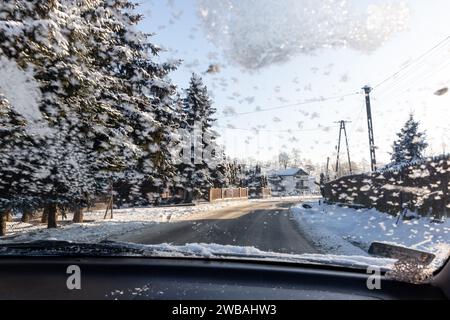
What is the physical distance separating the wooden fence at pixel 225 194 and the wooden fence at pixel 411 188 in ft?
84.2

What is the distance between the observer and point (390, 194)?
19453mm

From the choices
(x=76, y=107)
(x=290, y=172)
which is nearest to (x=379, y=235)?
(x=76, y=107)

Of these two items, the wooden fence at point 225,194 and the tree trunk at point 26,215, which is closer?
the tree trunk at point 26,215

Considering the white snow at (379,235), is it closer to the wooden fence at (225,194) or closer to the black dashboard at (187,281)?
the black dashboard at (187,281)

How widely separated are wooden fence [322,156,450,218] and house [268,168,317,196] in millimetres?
99880

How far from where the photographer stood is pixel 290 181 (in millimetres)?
129125

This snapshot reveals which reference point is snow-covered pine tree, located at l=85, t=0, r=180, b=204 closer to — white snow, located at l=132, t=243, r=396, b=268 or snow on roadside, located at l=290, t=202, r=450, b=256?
snow on roadside, located at l=290, t=202, r=450, b=256

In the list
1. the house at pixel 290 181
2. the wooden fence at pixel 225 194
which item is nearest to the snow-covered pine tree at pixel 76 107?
the wooden fence at pixel 225 194

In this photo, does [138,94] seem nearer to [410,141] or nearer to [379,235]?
[379,235]

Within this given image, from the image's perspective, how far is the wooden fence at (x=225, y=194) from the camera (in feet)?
166

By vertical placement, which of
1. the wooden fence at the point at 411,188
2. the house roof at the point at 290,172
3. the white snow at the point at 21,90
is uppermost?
the house roof at the point at 290,172

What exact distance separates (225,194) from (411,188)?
4173 cm

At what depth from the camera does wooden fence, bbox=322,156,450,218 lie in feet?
45.7

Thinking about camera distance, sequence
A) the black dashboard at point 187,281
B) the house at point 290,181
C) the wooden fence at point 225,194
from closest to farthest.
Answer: the black dashboard at point 187,281 < the wooden fence at point 225,194 < the house at point 290,181
